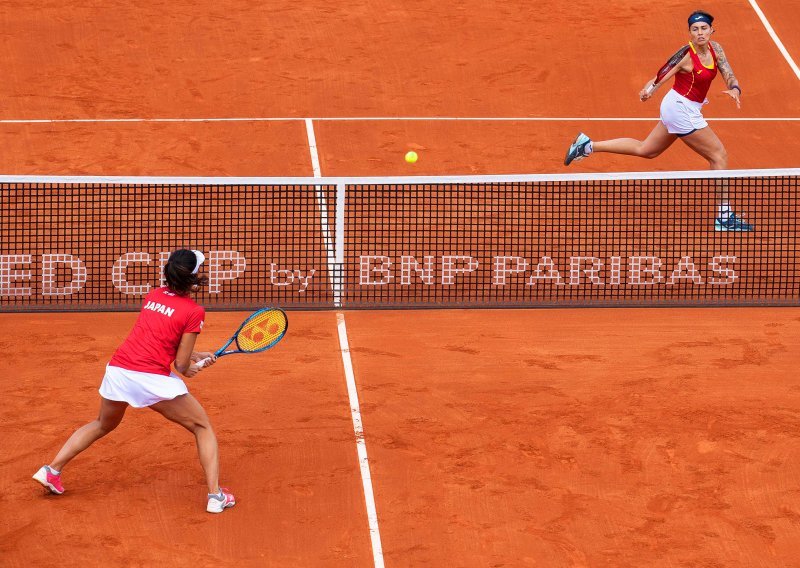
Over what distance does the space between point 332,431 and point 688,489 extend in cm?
219

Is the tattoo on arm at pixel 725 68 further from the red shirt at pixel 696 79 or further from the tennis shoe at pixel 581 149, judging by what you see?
the tennis shoe at pixel 581 149

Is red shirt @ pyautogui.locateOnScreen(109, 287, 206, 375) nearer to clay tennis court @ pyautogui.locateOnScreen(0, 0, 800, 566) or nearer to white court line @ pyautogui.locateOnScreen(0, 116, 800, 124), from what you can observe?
clay tennis court @ pyautogui.locateOnScreen(0, 0, 800, 566)

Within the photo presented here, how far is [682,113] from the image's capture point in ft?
38.2

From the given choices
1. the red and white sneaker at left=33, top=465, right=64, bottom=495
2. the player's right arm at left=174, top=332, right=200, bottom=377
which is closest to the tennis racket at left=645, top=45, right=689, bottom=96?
the player's right arm at left=174, top=332, right=200, bottom=377

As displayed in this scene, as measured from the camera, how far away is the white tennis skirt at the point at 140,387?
23.7ft

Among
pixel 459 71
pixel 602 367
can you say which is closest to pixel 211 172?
pixel 459 71

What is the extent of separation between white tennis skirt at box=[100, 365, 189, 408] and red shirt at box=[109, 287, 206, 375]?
0.03 metres

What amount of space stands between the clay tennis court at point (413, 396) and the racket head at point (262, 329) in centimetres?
79

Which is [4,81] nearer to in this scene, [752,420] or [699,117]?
[699,117]

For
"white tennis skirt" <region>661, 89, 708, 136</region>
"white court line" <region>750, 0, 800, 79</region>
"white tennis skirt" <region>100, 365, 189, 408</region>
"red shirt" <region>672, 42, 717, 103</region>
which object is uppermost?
"white court line" <region>750, 0, 800, 79</region>

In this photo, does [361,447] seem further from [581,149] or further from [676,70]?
[676,70]

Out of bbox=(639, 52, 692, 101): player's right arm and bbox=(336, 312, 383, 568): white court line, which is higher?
bbox=(639, 52, 692, 101): player's right arm

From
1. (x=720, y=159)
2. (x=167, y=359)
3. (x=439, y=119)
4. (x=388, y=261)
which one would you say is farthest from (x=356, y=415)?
(x=439, y=119)

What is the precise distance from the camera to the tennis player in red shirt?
7211mm
